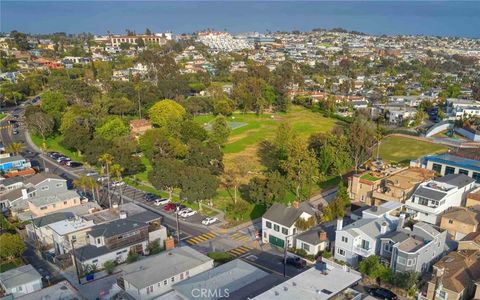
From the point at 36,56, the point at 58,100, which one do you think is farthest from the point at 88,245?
the point at 36,56

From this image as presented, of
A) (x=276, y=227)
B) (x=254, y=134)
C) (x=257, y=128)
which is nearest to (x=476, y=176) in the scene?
(x=276, y=227)

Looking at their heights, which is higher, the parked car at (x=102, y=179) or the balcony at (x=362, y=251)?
the balcony at (x=362, y=251)

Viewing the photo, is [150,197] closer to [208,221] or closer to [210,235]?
[208,221]

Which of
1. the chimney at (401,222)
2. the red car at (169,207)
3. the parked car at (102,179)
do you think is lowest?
the red car at (169,207)

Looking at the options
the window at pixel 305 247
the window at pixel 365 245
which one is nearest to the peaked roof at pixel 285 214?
the window at pixel 305 247

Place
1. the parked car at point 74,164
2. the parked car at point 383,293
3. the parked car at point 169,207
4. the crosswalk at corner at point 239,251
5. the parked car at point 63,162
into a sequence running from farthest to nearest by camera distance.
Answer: the parked car at point 63,162, the parked car at point 74,164, the parked car at point 169,207, the crosswalk at corner at point 239,251, the parked car at point 383,293

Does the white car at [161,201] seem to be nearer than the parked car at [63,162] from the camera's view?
Yes

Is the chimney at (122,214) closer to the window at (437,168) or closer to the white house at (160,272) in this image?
the white house at (160,272)

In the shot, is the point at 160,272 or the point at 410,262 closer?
the point at 410,262
